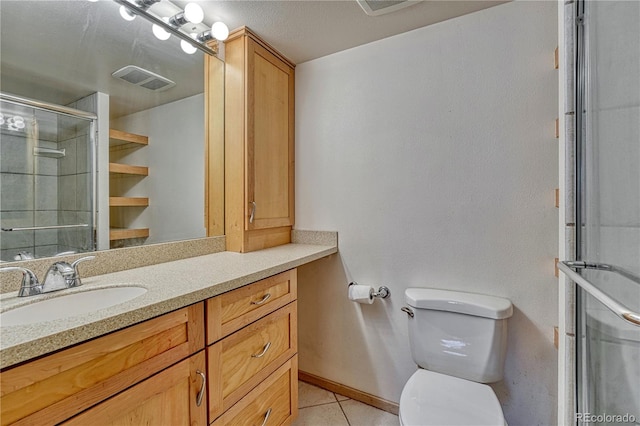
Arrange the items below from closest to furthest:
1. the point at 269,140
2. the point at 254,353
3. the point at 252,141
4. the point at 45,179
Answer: the point at 45,179 → the point at 254,353 → the point at 252,141 → the point at 269,140

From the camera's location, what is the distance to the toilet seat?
1060 millimetres

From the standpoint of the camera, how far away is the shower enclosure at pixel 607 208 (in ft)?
2.97

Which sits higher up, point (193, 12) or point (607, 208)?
point (193, 12)

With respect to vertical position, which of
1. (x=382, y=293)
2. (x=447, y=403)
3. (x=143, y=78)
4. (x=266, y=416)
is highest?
(x=143, y=78)

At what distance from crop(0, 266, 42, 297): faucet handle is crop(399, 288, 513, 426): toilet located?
1305 mm

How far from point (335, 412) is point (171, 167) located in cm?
163

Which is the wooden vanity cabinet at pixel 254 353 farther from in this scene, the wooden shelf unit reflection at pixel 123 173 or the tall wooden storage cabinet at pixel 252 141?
the wooden shelf unit reflection at pixel 123 173

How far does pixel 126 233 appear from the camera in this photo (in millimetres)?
1344

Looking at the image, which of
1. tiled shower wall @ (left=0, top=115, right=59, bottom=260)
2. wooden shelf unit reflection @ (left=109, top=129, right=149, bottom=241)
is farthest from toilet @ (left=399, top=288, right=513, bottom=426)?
tiled shower wall @ (left=0, top=115, right=59, bottom=260)

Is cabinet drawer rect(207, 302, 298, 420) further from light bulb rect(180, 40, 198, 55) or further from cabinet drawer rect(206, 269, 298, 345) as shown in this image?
light bulb rect(180, 40, 198, 55)

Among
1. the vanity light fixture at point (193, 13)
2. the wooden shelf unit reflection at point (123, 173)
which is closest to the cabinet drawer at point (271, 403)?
the wooden shelf unit reflection at point (123, 173)

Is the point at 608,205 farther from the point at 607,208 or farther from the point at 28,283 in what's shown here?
the point at 28,283

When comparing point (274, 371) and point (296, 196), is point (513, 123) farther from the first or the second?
point (274, 371)

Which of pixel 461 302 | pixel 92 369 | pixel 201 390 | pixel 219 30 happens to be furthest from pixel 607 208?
pixel 219 30
